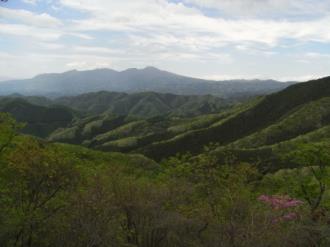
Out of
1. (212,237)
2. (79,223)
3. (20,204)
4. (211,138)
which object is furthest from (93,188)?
(211,138)

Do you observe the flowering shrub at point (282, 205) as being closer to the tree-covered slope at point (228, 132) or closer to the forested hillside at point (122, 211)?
the forested hillside at point (122, 211)

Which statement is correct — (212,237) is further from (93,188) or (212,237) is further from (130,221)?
(93,188)

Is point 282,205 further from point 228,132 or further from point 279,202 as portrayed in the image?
point 228,132

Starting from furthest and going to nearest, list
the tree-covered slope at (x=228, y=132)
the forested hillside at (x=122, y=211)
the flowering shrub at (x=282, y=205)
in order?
the tree-covered slope at (x=228, y=132) < the flowering shrub at (x=282, y=205) < the forested hillside at (x=122, y=211)

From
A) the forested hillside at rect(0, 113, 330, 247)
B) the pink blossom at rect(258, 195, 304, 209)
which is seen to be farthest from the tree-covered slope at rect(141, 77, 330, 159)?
the forested hillside at rect(0, 113, 330, 247)

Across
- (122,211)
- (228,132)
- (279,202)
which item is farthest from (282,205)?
(228,132)

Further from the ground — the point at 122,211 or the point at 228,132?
the point at 122,211

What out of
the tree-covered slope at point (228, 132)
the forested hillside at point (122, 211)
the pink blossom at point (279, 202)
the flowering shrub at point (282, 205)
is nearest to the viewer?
the forested hillside at point (122, 211)

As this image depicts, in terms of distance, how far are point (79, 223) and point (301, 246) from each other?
1206 centimetres

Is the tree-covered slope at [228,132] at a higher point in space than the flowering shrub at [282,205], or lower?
lower

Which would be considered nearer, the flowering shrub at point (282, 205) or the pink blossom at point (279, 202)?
the flowering shrub at point (282, 205)

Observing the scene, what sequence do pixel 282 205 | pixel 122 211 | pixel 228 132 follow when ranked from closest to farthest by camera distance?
pixel 122 211, pixel 282 205, pixel 228 132

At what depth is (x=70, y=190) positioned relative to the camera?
90.1 ft

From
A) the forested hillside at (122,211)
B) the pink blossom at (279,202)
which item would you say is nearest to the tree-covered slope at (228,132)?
the pink blossom at (279,202)
